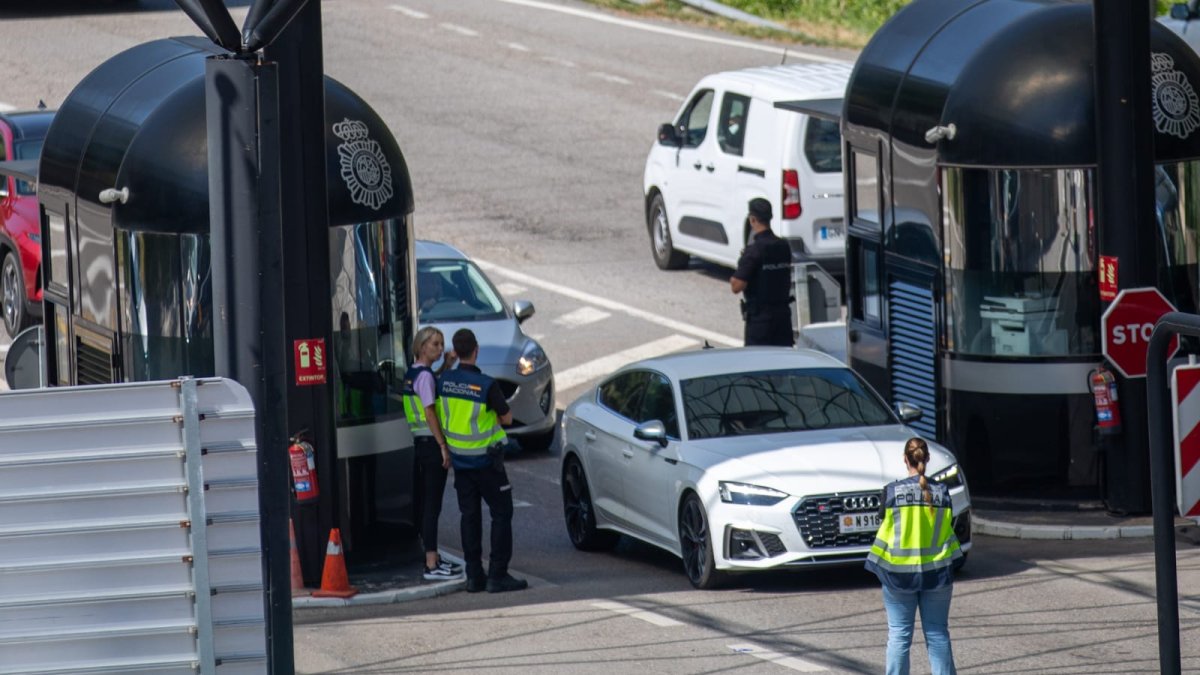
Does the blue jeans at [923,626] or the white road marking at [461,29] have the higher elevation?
the white road marking at [461,29]

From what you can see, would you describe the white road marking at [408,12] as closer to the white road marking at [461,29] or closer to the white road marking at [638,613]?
the white road marking at [461,29]

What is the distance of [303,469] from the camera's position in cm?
1392

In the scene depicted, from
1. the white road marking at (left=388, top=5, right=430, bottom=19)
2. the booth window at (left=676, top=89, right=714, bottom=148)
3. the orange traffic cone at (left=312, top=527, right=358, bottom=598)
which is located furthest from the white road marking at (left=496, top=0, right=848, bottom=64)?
the orange traffic cone at (left=312, top=527, right=358, bottom=598)

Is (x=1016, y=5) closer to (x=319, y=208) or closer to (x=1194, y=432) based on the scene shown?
(x=319, y=208)

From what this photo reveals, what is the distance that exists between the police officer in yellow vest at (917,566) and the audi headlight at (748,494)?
2.64m

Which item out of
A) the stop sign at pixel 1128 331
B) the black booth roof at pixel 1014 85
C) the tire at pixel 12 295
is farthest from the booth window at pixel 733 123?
the stop sign at pixel 1128 331

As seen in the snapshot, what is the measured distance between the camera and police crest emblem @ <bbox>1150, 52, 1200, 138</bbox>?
1572 centimetres

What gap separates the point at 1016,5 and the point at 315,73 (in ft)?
18.3

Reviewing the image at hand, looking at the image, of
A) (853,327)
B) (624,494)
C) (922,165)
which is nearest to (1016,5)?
(922,165)

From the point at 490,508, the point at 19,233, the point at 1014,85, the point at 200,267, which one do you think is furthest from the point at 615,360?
the point at 200,267

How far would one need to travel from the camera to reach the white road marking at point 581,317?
23.1 meters

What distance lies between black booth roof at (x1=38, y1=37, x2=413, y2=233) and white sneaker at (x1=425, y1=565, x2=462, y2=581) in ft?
7.88

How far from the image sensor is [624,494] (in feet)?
50.0

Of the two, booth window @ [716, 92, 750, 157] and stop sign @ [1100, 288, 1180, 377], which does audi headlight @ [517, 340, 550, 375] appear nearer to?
stop sign @ [1100, 288, 1180, 377]
